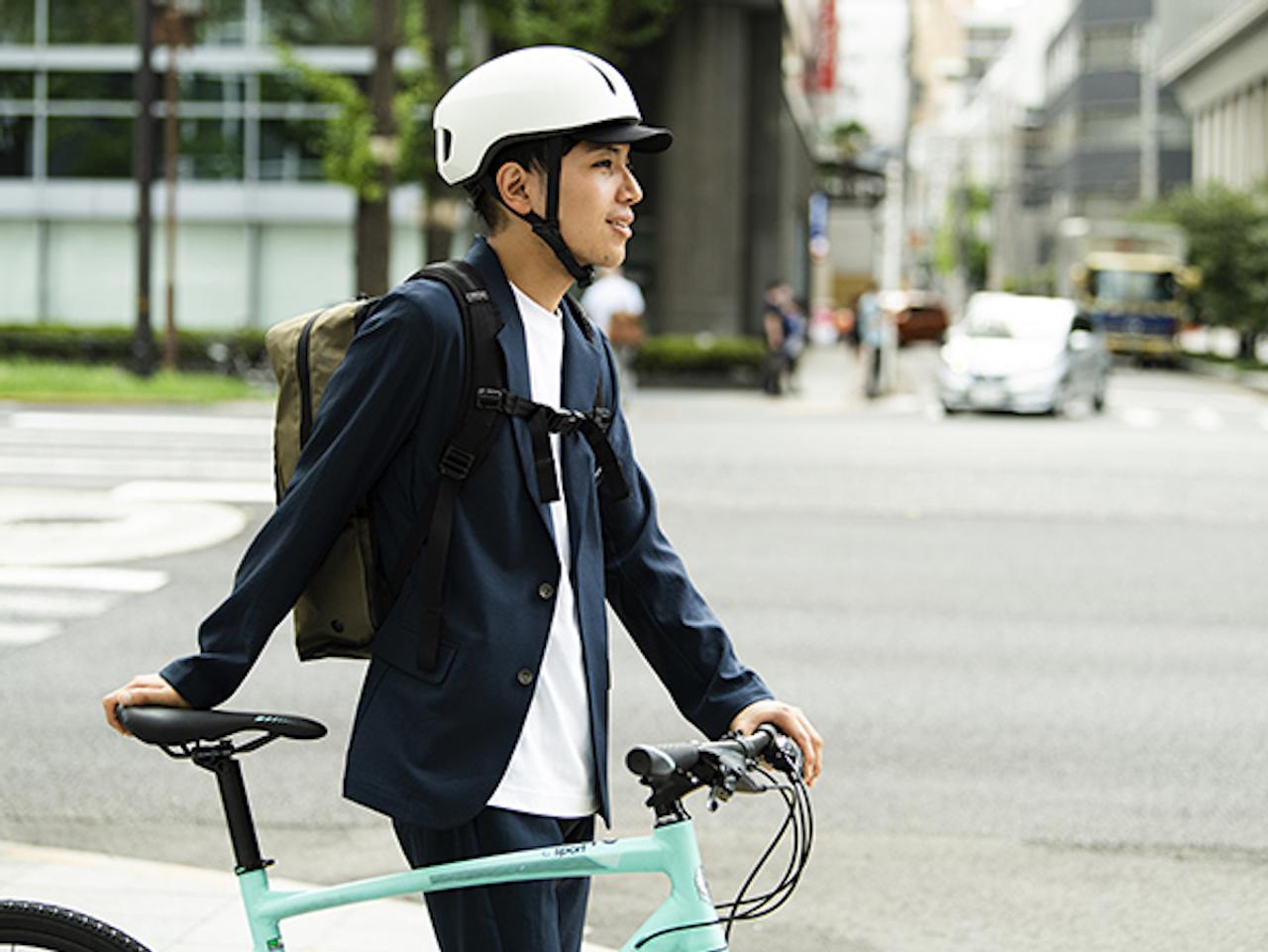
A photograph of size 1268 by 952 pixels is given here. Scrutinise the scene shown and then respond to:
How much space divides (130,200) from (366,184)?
350 inches

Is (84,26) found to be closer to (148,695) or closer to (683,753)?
(148,695)

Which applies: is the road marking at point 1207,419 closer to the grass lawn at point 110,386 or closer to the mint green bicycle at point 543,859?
the grass lawn at point 110,386

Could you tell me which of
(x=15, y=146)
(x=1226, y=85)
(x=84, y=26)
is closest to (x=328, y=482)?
(x=84, y=26)

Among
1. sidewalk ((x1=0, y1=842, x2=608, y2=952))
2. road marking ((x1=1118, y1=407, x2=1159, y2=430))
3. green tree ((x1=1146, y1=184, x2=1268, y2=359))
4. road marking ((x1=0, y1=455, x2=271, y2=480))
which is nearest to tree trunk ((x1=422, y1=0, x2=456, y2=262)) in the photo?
road marking ((x1=1118, y1=407, x2=1159, y2=430))

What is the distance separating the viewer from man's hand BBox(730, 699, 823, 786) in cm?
293

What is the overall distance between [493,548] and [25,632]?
7.58 meters

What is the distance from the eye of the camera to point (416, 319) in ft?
9.20

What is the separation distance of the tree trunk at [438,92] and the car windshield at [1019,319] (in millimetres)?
7872

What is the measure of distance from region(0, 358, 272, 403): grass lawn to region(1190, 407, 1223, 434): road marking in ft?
41.5

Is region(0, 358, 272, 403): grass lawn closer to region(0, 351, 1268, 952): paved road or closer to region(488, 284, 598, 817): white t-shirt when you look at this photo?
region(0, 351, 1268, 952): paved road

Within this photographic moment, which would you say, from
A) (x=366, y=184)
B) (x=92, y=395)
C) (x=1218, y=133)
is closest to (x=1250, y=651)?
(x=92, y=395)

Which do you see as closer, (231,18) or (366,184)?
(366,184)

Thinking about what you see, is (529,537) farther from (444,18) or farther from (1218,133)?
(1218,133)

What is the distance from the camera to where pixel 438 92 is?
99.2ft
